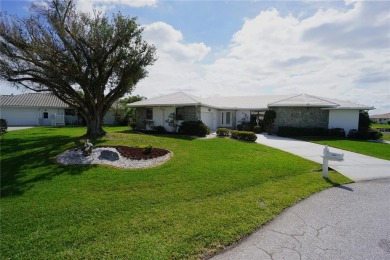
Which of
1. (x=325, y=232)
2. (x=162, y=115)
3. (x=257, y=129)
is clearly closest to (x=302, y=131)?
(x=257, y=129)

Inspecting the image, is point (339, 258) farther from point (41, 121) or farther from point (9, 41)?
point (41, 121)

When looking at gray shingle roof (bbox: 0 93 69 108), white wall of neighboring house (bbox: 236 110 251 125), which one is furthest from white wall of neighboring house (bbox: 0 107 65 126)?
white wall of neighboring house (bbox: 236 110 251 125)

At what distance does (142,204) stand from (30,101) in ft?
118

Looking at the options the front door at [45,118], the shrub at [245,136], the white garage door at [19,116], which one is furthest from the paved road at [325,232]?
the white garage door at [19,116]

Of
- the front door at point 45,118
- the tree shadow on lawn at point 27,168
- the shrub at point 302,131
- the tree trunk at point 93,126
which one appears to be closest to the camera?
the tree shadow on lawn at point 27,168

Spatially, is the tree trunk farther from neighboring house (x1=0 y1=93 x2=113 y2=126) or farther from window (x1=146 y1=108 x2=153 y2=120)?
neighboring house (x1=0 y1=93 x2=113 y2=126)

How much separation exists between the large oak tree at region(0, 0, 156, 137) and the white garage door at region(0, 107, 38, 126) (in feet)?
61.8

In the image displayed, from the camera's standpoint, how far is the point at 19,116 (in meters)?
31.8

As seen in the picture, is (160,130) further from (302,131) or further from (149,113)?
(302,131)

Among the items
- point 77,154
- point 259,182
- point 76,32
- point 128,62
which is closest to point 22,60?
point 76,32

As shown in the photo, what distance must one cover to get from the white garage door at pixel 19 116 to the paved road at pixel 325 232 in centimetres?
3719

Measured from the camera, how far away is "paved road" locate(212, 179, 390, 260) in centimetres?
395

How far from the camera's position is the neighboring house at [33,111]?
31.2m

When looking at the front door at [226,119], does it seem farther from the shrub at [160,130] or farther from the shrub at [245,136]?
the shrub at [245,136]
